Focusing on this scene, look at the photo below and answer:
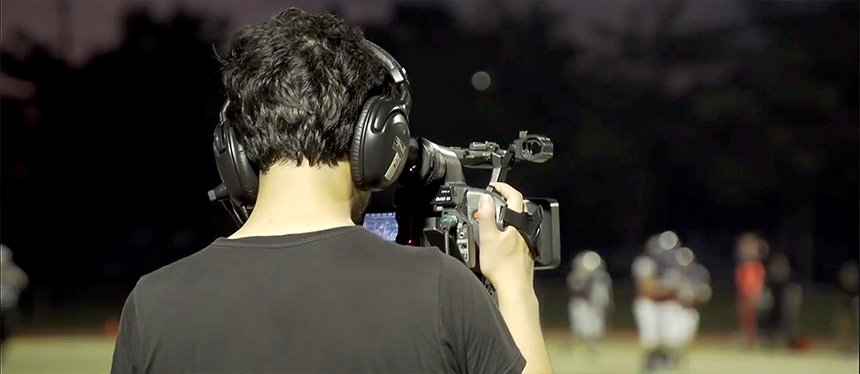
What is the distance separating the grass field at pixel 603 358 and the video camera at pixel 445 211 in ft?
22.3

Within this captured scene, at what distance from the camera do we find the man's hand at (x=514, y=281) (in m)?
1.07

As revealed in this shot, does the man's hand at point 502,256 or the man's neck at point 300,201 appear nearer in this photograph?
the man's neck at point 300,201

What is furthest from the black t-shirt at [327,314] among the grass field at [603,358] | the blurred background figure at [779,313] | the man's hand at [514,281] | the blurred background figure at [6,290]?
the blurred background figure at [779,313]

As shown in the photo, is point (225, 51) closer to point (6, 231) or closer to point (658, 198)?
point (6, 231)

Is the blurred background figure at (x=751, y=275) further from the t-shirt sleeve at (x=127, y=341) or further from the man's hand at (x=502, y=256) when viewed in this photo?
the t-shirt sleeve at (x=127, y=341)

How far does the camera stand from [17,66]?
14.0 m

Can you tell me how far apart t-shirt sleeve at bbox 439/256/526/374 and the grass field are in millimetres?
7394

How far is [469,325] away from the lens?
94cm

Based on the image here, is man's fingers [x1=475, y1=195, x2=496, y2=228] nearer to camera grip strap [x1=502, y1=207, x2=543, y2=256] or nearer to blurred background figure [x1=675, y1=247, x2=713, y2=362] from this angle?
camera grip strap [x1=502, y1=207, x2=543, y2=256]

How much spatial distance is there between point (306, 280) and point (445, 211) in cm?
57

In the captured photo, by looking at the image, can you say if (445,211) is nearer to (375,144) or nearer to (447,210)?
(447,210)

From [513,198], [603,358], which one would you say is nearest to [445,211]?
[513,198]

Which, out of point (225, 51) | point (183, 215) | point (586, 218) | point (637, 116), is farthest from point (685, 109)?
point (225, 51)

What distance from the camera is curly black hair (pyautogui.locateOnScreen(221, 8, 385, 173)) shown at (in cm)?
101
